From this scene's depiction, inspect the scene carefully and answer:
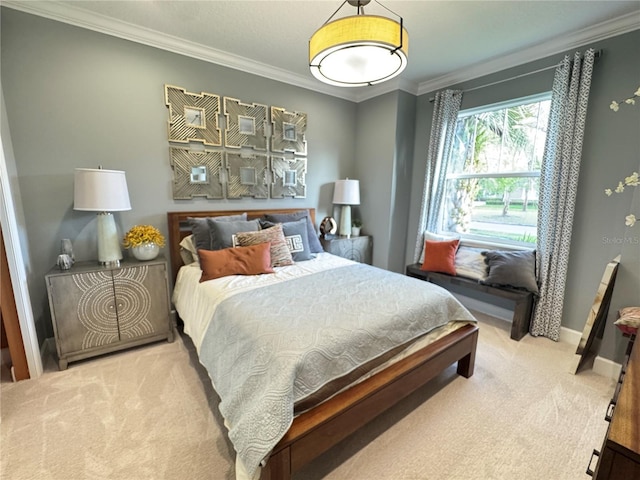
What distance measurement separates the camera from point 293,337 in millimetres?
1380

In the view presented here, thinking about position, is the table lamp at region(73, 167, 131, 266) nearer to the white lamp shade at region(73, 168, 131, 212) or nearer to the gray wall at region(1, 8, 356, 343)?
the white lamp shade at region(73, 168, 131, 212)

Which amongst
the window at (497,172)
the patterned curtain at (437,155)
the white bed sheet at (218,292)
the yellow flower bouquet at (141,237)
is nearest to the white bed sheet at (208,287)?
the white bed sheet at (218,292)

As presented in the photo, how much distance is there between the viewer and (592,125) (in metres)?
2.41

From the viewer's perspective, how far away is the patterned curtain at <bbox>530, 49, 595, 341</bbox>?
240 cm

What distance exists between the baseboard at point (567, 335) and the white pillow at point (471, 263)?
0.53m

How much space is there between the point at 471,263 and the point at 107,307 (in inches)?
134

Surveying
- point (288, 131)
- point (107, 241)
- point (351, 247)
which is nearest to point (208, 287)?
point (107, 241)

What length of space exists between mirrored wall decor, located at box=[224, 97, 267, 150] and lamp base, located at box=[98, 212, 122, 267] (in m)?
1.31

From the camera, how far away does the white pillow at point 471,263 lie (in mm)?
2975

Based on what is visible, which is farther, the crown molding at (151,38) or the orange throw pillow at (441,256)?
the orange throw pillow at (441,256)

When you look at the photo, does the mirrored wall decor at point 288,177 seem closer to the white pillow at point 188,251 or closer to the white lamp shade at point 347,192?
the white lamp shade at point 347,192

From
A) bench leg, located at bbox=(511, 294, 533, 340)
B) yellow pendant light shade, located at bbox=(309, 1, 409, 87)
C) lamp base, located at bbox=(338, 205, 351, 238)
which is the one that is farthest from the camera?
lamp base, located at bbox=(338, 205, 351, 238)

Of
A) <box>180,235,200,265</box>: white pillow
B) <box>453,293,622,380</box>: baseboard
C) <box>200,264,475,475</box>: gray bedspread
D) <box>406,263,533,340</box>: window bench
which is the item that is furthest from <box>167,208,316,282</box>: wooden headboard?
<box>453,293,622,380</box>: baseboard

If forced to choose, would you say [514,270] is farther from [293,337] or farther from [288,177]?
[288,177]
